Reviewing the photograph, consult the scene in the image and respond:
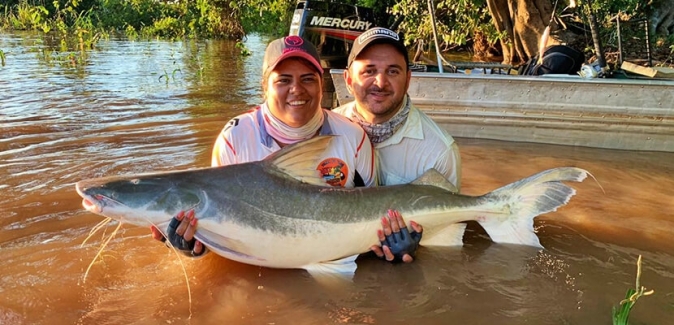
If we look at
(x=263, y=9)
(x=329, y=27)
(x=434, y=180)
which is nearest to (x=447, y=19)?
(x=263, y=9)

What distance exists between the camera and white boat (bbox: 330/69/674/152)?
Answer: 6.71 m

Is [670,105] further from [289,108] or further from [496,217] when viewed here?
[289,108]

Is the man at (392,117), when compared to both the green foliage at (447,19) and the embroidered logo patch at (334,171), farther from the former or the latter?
the green foliage at (447,19)

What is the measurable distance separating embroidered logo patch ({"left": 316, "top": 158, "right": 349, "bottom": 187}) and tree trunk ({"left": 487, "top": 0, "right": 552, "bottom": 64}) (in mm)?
10500

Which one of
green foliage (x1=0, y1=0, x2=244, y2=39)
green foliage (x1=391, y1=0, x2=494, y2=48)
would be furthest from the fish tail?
green foliage (x1=0, y1=0, x2=244, y2=39)

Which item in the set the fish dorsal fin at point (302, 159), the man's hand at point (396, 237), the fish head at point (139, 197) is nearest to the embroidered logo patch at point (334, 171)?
the fish dorsal fin at point (302, 159)

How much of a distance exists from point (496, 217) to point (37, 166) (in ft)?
17.0

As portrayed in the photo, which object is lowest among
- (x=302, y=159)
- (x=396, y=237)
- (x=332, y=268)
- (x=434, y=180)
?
(x=332, y=268)

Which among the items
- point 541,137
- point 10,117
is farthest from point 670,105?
point 10,117

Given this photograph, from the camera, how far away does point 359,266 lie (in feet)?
11.9

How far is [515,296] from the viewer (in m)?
3.30

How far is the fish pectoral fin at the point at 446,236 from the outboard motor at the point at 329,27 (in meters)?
5.11

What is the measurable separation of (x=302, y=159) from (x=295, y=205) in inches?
10.7

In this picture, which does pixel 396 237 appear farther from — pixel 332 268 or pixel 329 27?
pixel 329 27
